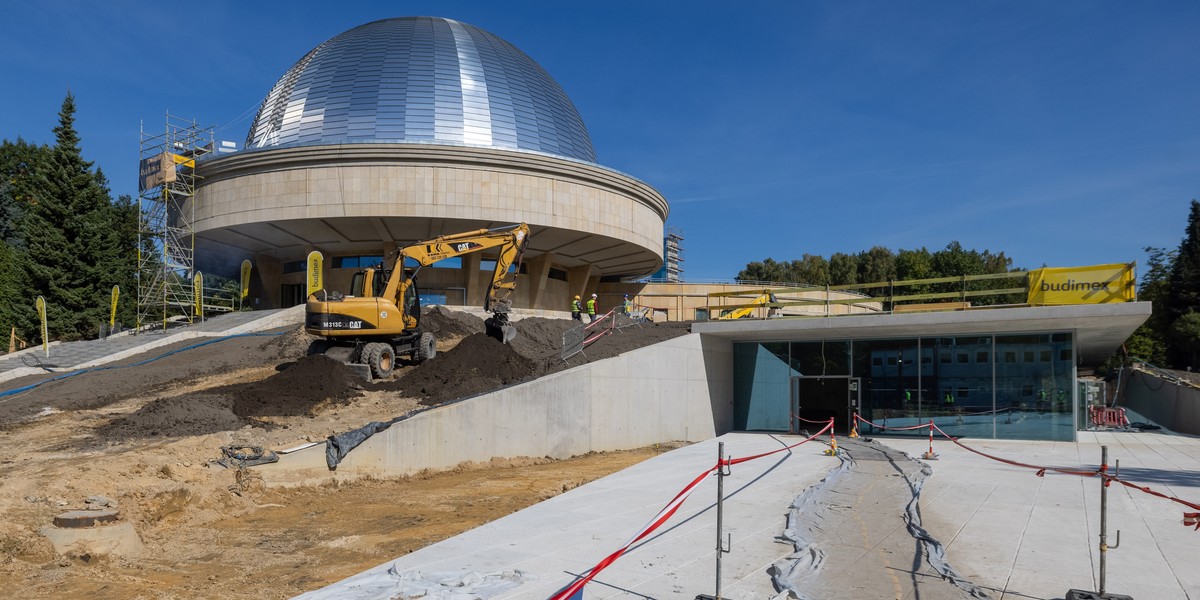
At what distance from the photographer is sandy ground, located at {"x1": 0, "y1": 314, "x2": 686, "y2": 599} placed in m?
8.73

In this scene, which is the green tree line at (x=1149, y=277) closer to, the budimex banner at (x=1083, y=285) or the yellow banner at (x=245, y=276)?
the budimex banner at (x=1083, y=285)

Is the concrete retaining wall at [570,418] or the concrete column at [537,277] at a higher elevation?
the concrete column at [537,277]

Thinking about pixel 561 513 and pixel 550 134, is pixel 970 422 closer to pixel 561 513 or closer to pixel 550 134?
pixel 561 513

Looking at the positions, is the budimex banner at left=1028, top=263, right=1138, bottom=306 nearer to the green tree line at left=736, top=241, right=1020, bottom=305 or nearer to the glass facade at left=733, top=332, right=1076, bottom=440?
the glass facade at left=733, top=332, right=1076, bottom=440

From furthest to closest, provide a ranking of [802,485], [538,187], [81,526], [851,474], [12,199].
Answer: [12,199]
[538,187]
[851,474]
[802,485]
[81,526]

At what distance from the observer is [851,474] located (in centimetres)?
1307

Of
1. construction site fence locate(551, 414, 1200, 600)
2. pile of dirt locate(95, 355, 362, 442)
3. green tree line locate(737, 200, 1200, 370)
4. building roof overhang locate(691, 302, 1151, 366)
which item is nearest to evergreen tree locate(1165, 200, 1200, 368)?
green tree line locate(737, 200, 1200, 370)

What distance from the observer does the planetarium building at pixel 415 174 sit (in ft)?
105

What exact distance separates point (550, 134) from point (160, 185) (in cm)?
1942

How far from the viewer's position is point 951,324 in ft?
66.3

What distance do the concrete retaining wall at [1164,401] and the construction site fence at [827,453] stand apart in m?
10.2

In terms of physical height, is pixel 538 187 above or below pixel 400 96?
below

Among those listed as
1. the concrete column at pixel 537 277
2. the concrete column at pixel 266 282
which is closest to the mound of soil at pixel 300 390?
the concrete column at pixel 537 277

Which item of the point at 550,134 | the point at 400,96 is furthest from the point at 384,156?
the point at 550,134
